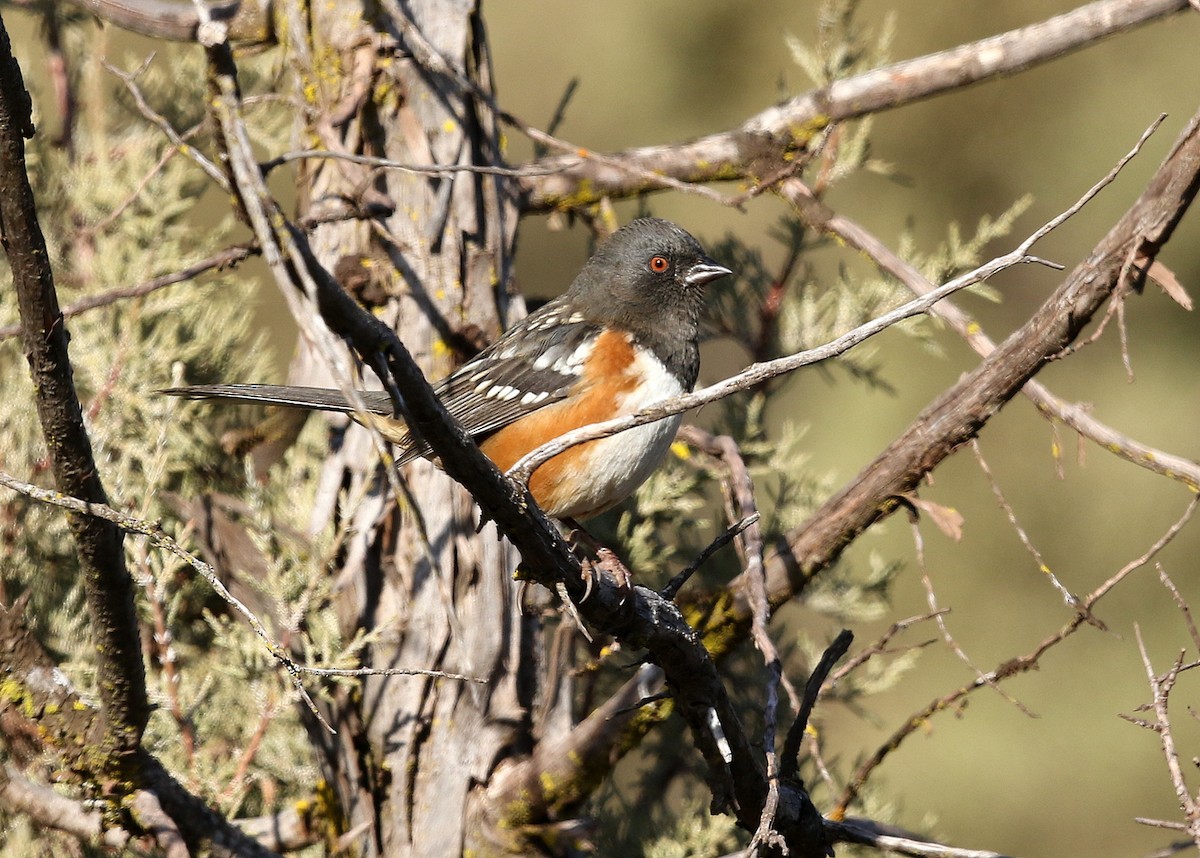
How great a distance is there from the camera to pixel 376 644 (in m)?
2.41

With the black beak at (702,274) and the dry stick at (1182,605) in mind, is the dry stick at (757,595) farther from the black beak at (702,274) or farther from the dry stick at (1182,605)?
the dry stick at (1182,605)

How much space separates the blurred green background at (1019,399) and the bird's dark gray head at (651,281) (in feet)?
6.09

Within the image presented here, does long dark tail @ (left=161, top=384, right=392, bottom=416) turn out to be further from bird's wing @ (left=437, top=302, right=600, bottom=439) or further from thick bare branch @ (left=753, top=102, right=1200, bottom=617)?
thick bare branch @ (left=753, top=102, right=1200, bottom=617)

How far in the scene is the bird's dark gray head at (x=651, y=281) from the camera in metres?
2.53

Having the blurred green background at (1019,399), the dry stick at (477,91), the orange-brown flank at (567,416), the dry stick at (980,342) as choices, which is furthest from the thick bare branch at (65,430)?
the blurred green background at (1019,399)

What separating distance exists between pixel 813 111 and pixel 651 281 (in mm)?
507

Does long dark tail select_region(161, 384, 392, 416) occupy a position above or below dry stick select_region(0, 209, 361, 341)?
below

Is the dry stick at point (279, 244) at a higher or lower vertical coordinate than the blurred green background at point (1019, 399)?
lower

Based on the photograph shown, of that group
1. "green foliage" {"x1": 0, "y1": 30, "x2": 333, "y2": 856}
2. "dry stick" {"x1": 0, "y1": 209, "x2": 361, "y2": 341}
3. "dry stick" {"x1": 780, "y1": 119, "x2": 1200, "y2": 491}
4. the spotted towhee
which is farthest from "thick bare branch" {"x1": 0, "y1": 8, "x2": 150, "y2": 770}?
"dry stick" {"x1": 780, "y1": 119, "x2": 1200, "y2": 491}

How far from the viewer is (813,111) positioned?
2.54 m

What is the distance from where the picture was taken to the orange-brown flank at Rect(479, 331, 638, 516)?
2312 millimetres

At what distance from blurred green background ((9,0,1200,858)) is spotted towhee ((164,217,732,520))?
1885 millimetres

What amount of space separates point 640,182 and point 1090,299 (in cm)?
109

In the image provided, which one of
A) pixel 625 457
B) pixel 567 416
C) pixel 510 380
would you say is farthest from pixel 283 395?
pixel 625 457
